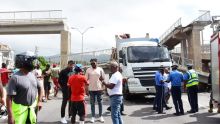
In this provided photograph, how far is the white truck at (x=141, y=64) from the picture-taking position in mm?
17078

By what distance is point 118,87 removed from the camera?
8.97m

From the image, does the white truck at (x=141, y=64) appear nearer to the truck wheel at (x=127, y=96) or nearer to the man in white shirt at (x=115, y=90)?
the truck wheel at (x=127, y=96)

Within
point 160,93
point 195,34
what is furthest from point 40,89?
point 195,34

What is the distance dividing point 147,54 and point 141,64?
27.7 inches

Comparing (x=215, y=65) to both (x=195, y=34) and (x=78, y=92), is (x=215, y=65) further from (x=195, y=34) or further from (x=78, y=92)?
(x=195, y=34)

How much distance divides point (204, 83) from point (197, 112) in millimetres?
18592

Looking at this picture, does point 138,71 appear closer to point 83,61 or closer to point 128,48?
point 128,48

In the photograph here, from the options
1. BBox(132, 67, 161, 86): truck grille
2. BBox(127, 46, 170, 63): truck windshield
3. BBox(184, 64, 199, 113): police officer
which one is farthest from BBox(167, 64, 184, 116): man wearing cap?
BBox(127, 46, 170, 63): truck windshield

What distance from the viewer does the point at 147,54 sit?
1773cm

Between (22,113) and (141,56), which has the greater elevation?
(141,56)

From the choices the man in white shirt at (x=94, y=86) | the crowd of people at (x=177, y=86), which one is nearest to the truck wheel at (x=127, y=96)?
the crowd of people at (x=177, y=86)

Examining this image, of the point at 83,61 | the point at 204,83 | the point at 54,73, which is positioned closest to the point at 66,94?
the point at 54,73

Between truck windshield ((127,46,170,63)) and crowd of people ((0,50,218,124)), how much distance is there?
2568 millimetres

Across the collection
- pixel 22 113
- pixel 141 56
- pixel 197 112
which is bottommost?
pixel 197 112
